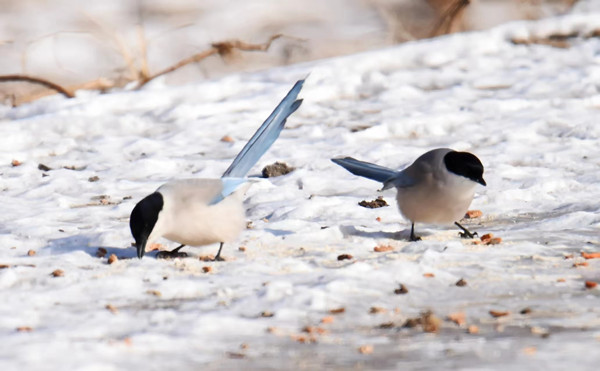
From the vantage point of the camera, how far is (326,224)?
214 inches

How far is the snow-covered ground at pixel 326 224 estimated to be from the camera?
11.1 feet

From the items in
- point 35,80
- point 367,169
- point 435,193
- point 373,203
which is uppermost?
point 435,193

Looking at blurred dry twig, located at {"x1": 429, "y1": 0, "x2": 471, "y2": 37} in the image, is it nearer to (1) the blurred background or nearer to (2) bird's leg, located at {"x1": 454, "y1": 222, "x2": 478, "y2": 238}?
(1) the blurred background

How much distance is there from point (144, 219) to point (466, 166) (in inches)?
63.9

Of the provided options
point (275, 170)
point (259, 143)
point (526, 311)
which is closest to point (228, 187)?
point (259, 143)

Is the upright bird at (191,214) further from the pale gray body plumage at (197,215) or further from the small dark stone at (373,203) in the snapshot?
the small dark stone at (373,203)

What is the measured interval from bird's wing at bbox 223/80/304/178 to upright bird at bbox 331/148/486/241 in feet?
2.35

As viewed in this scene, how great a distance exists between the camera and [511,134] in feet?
24.1

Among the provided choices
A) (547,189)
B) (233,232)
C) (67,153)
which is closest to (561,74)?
(547,189)

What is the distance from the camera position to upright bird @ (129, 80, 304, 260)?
14.7 feet

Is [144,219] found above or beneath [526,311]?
beneath

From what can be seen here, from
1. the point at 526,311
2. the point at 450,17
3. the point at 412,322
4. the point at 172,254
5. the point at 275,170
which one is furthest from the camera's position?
the point at 450,17

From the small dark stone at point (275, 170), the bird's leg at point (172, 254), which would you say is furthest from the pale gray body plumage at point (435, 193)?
the small dark stone at point (275, 170)

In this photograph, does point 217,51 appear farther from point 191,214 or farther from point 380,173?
point 191,214
